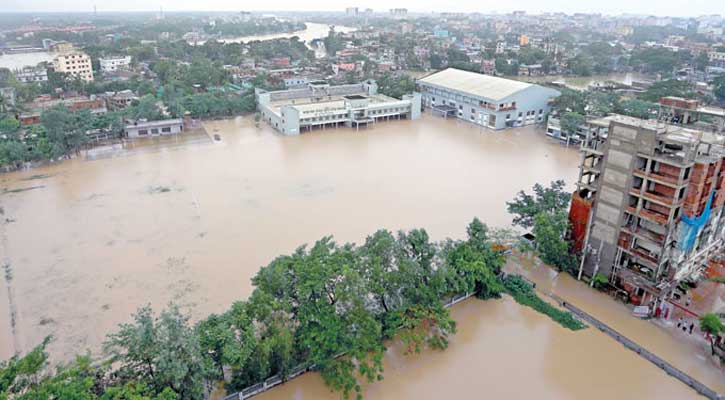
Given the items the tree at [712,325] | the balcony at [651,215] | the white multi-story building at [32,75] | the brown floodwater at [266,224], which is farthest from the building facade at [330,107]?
the white multi-story building at [32,75]

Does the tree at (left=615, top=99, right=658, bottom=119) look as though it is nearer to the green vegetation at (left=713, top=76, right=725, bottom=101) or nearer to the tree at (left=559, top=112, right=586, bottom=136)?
the tree at (left=559, top=112, right=586, bottom=136)

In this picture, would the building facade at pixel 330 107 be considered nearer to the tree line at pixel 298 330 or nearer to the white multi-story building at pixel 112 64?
the tree line at pixel 298 330

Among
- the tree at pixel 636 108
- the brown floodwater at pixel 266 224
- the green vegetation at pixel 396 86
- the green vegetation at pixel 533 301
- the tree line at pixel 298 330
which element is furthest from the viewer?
the green vegetation at pixel 396 86

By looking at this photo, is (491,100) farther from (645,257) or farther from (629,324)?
(629,324)

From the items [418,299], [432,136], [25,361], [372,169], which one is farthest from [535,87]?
[25,361]

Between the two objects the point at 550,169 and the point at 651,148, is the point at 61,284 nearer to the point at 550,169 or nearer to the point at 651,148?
the point at 651,148

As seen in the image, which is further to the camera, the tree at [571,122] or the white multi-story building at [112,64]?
the white multi-story building at [112,64]
